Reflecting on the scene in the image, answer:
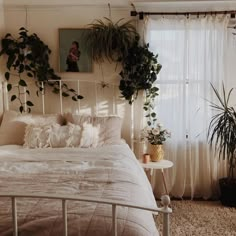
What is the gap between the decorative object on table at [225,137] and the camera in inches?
128

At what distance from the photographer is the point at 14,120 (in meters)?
3.30

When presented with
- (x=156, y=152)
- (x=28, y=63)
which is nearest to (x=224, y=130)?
(x=156, y=152)

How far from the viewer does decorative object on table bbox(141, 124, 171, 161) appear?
134 inches

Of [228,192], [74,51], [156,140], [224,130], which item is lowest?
[228,192]

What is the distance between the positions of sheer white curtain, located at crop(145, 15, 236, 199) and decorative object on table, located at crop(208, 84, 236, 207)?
0.08m

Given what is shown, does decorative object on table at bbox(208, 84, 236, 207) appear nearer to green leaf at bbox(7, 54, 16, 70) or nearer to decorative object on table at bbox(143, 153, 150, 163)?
decorative object on table at bbox(143, 153, 150, 163)

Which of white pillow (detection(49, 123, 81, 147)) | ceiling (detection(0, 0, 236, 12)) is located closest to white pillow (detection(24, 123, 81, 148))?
white pillow (detection(49, 123, 81, 147))

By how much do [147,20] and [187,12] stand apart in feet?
1.40

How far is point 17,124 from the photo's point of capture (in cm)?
326

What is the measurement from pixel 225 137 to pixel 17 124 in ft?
6.72

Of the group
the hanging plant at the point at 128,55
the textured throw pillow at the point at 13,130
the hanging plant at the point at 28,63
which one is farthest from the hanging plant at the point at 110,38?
the textured throw pillow at the point at 13,130

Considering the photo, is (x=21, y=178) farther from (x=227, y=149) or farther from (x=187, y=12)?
(x=187, y=12)

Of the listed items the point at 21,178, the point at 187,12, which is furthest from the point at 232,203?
the point at 21,178

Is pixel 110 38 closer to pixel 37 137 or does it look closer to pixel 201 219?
pixel 37 137
